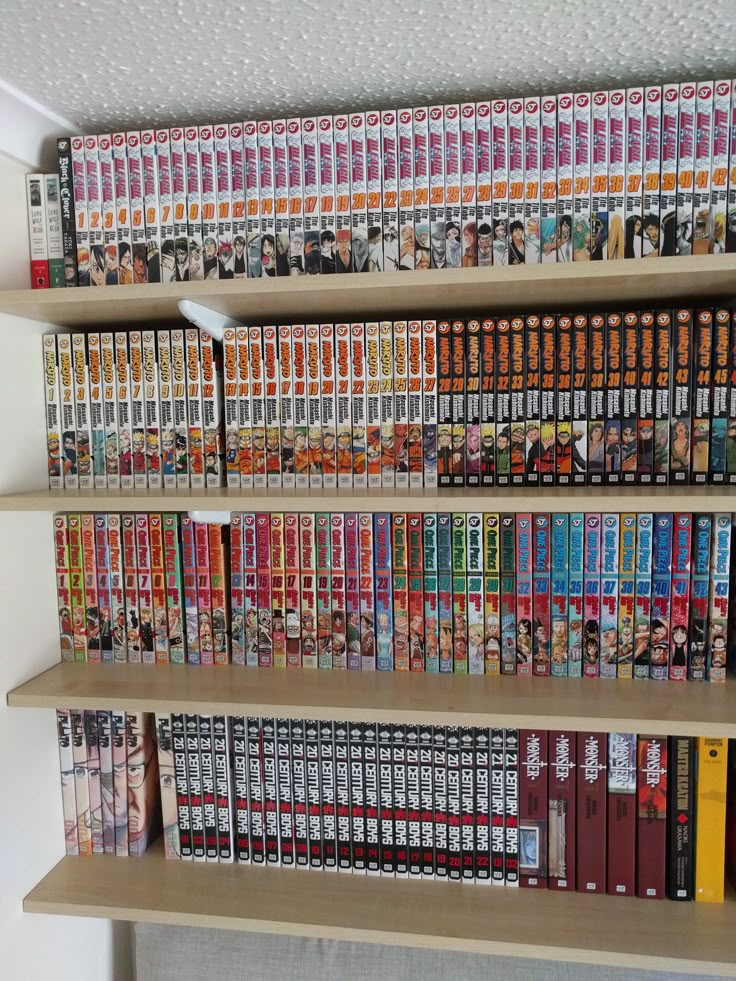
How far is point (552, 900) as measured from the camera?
101 cm

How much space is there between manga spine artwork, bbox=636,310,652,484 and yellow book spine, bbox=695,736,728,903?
398 mm

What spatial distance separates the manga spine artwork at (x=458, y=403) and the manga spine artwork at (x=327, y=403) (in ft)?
0.58

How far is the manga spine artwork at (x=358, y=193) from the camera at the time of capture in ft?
3.09

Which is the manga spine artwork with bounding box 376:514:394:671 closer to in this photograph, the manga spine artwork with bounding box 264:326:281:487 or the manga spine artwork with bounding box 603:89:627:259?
the manga spine artwork with bounding box 264:326:281:487

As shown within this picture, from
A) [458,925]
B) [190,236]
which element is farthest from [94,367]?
[458,925]

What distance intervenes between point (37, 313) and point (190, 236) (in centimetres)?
25

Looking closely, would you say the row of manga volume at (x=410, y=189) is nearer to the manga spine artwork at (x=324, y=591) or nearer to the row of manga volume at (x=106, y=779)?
the manga spine artwork at (x=324, y=591)

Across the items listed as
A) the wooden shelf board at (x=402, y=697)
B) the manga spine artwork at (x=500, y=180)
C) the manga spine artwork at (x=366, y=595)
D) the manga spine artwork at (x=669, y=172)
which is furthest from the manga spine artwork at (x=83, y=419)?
the manga spine artwork at (x=669, y=172)

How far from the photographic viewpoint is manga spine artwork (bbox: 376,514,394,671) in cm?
102

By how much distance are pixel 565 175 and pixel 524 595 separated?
1.91 ft

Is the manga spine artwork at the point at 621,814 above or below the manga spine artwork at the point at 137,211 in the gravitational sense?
below

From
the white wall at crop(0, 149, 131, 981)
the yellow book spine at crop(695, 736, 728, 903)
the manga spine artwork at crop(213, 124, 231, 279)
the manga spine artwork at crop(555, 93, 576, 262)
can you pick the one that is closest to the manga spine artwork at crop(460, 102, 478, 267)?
the manga spine artwork at crop(555, 93, 576, 262)

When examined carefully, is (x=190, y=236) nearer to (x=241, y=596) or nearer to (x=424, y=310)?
(x=424, y=310)

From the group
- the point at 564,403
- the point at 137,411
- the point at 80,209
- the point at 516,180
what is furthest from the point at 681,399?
the point at 80,209
